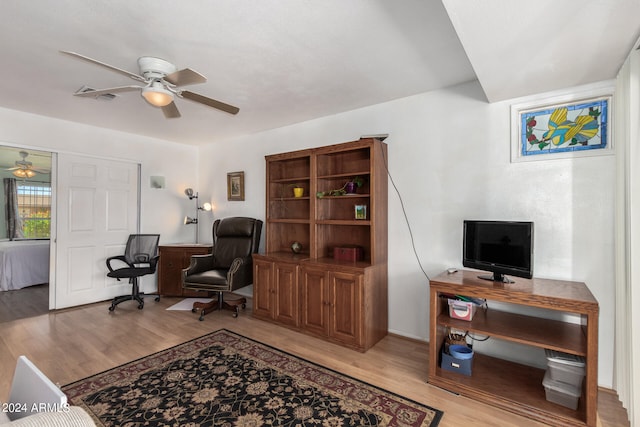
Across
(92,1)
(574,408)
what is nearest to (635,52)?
(574,408)

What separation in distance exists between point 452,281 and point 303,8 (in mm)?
2090

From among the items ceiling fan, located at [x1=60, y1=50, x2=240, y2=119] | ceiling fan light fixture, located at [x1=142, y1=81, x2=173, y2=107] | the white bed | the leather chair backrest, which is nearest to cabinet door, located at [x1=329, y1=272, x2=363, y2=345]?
the leather chair backrest

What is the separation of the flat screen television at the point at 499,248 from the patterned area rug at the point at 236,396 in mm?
1079

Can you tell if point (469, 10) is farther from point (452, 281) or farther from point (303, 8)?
point (452, 281)

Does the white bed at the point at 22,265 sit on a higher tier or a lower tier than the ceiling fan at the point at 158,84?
lower

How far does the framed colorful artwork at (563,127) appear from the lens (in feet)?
7.21

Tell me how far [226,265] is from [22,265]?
3.71 m

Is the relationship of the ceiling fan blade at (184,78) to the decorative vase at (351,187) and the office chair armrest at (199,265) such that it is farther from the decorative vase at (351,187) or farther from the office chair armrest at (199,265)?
the office chair armrest at (199,265)

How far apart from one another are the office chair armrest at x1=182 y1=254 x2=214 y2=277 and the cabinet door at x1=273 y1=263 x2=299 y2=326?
119cm

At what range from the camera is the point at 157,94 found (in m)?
2.11

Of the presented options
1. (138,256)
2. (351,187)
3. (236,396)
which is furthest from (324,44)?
(138,256)

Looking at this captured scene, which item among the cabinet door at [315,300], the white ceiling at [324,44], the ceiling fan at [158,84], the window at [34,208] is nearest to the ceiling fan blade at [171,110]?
the ceiling fan at [158,84]

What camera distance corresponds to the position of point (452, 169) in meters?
2.83

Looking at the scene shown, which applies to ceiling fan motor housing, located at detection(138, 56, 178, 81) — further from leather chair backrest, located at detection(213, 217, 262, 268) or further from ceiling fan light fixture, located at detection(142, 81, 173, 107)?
leather chair backrest, located at detection(213, 217, 262, 268)
